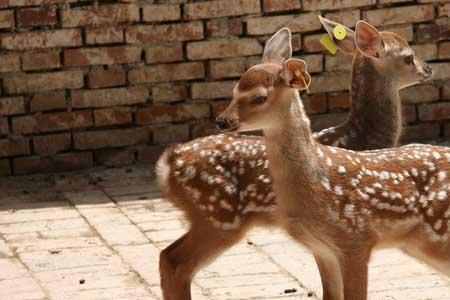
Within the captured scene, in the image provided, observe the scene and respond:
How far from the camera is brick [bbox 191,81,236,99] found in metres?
9.92

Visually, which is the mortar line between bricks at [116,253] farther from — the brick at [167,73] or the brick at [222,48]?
the brick at [222,48]

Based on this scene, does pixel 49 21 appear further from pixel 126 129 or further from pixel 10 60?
pixel 126 129

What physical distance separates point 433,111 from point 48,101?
3272mm

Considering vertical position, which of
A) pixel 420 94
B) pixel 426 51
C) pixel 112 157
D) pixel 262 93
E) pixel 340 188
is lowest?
pixel 112 157

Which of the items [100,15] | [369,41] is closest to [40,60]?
[100,15]

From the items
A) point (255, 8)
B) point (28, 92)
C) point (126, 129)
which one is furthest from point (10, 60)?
point (255, 8)

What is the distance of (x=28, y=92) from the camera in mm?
9641

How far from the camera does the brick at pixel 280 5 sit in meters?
9.95

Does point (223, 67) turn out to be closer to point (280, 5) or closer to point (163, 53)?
point (163, 53)

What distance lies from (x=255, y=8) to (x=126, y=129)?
1444 millimetres

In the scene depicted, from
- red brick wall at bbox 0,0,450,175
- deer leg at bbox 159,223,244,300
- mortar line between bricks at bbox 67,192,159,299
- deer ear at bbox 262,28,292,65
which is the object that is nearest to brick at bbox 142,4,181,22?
red brick wall at bbox 0,0,450,175

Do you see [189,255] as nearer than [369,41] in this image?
Yes

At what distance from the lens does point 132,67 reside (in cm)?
979

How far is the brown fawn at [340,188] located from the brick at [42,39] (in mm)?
4121
